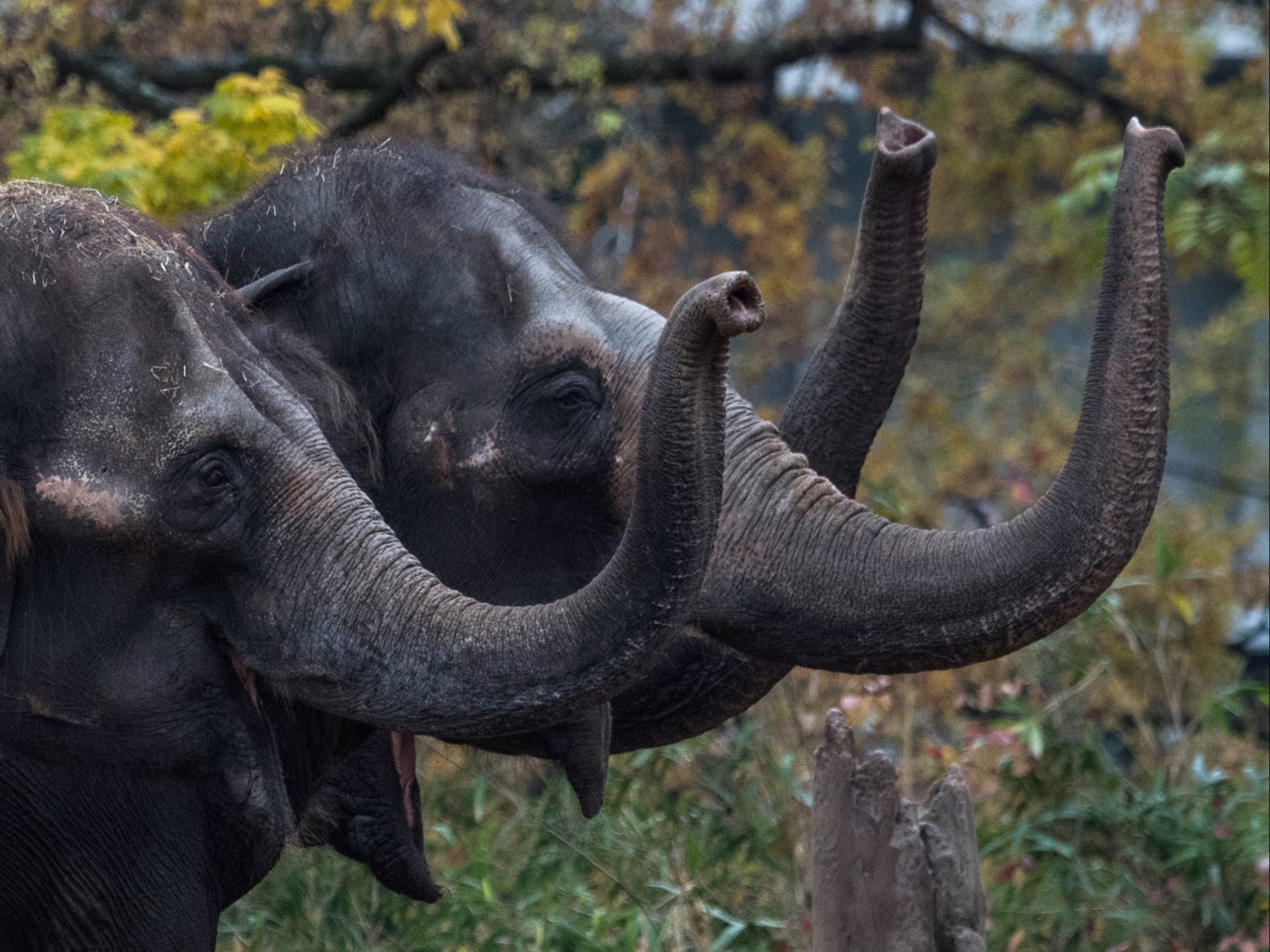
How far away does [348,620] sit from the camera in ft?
8.22

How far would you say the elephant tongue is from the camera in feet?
11.4

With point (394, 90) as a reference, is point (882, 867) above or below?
above

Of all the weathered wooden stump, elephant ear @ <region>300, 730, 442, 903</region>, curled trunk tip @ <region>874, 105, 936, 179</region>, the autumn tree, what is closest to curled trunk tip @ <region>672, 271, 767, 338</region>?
curled trunk tip @ <region>874, 105, 936, 179</region>

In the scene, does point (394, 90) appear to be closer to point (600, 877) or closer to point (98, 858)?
point (600, 877)

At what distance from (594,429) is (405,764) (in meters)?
0.85

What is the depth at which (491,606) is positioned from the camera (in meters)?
2.54

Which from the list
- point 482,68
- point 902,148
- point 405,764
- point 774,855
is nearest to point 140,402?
point 405,764

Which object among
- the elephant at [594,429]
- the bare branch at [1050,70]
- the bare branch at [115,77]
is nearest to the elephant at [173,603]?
the elephant at [594,429]

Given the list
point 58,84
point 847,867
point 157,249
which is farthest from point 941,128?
point 157,249

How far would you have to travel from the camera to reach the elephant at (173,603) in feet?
8.02

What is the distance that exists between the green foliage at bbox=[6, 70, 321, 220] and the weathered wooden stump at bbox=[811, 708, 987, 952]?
9.61ft

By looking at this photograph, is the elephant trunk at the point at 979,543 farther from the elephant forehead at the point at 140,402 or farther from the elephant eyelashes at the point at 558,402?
the elephant forehead at the point at 140,402

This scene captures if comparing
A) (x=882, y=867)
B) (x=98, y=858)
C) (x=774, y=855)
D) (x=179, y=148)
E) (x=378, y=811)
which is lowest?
(x=774, y=855)

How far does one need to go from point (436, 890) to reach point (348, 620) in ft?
4.15
